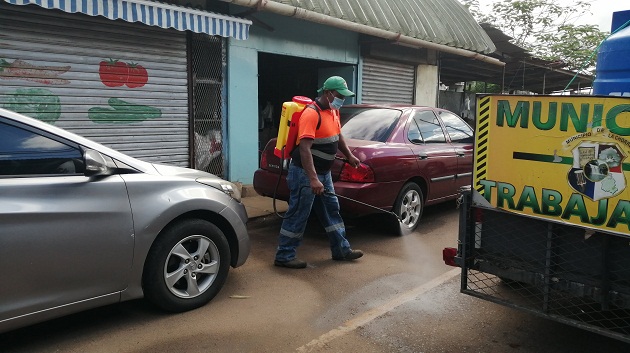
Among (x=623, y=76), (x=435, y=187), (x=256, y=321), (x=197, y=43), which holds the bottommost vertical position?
(x=256, y=321)

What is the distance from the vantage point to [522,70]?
1522 centimetres

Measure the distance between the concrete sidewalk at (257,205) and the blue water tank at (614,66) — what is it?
432cm

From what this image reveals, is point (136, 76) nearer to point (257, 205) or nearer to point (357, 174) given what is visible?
point (257, 205)

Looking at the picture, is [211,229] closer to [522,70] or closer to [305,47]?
[305,47]

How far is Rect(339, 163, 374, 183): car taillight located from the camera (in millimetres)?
5164

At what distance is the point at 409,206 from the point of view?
582cm

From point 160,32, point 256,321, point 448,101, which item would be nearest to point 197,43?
point 160,32

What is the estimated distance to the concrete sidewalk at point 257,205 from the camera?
6647 mm

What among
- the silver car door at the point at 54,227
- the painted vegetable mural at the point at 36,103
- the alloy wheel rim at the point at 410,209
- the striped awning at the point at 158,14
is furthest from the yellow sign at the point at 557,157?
the painted vegetable mural at the point at 36,103

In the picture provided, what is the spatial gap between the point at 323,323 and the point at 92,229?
1635 mm

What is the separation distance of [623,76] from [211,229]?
9.83ft

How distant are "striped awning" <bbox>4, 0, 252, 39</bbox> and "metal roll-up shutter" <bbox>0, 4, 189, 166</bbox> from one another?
29.0 inches

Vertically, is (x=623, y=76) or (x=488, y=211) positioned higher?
(x=623, y=76)

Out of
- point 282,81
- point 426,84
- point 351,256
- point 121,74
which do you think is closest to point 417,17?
point 426,84
